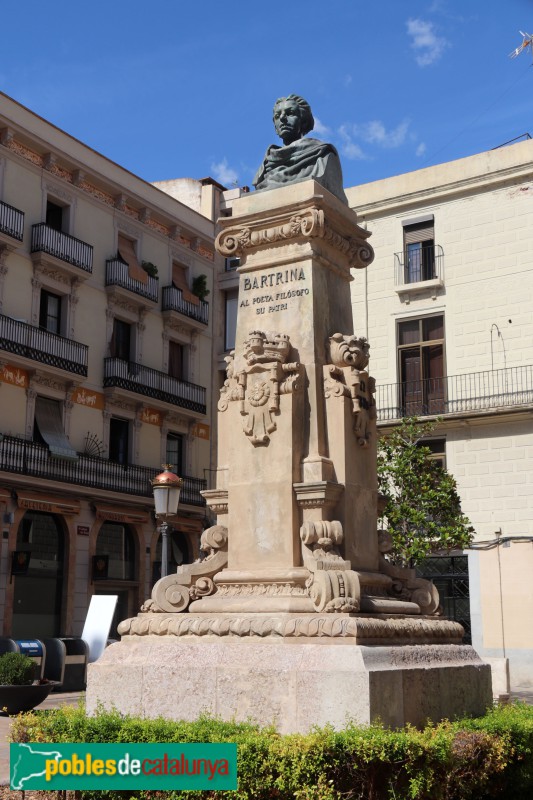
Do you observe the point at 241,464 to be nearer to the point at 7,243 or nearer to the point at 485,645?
the point at 485,645

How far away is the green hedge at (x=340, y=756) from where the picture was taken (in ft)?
19.6

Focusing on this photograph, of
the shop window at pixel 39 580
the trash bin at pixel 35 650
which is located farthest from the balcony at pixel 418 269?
the trash bin at pixel 35 650

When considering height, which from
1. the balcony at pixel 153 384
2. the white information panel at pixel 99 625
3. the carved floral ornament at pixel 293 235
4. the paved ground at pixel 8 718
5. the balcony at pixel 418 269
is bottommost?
the paved ground at pixel 8 718

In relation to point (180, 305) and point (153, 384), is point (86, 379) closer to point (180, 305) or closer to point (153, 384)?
point (153, 384)

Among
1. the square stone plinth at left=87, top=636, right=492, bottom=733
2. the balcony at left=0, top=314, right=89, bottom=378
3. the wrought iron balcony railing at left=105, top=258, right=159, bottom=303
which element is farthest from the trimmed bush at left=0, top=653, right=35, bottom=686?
the wrought iron balcony railing at left=105, top=258, right=159, bottom=303

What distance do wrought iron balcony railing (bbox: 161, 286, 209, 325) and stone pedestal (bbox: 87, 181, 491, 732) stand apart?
85.8 feet

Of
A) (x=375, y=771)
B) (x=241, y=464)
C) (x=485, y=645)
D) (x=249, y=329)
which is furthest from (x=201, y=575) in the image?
(x=485, y=645)

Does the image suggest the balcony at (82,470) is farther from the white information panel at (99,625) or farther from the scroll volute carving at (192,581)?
the scroll volute carving at (192,581)

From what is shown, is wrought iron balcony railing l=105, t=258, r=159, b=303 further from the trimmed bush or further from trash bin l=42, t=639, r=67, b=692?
the trimmed bush

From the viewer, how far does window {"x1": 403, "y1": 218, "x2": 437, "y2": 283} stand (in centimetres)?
2942

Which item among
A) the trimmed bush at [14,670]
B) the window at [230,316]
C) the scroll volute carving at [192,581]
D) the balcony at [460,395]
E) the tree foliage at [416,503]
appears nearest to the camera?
the scroll volute carving at [192,581]

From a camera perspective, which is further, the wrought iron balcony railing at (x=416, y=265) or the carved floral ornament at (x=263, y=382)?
the wrought iron balcony railing at (x=416, y=265)

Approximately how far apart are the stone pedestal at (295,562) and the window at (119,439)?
23804 mm

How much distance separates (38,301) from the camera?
29969mm
